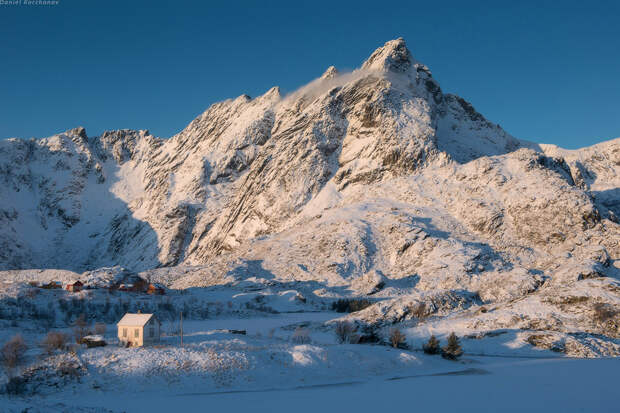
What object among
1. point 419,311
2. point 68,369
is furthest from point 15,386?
point 419,311

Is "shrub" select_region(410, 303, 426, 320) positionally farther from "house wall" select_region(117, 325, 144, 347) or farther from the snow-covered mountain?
"house wall" select_region(117, 325, 144, 347)

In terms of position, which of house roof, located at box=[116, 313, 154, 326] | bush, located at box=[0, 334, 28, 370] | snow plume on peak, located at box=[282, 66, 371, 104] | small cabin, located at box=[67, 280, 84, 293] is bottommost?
bush, located at box=[0, 334, 28, 370]

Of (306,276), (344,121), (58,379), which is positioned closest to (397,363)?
(58,379)

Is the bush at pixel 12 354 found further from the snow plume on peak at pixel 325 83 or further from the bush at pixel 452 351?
the snow plume on peak at pixel 325 83

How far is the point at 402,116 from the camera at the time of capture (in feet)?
405

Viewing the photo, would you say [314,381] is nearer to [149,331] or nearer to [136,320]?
[149,331]

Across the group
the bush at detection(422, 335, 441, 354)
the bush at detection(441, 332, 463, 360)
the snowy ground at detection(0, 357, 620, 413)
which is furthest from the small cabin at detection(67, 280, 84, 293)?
the bush at detection(441, 332, 463, 360)

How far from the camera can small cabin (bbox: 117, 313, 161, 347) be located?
120 feet

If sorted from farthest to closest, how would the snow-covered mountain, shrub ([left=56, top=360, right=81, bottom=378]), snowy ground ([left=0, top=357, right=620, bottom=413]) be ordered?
the snow-covered mountain < shrub ([left=56, top=360, right=81, bottom=378]) < snowy ground ([left=0, top=357, right=620, bottom=413])

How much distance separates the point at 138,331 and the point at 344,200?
80.2 m

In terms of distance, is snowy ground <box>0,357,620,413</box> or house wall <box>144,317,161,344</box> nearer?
snowy ground <box>0,357,620,413</box>

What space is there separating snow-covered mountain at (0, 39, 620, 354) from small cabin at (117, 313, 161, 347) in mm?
26923

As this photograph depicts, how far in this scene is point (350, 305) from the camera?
7056 centimetres

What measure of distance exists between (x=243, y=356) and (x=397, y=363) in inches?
468
